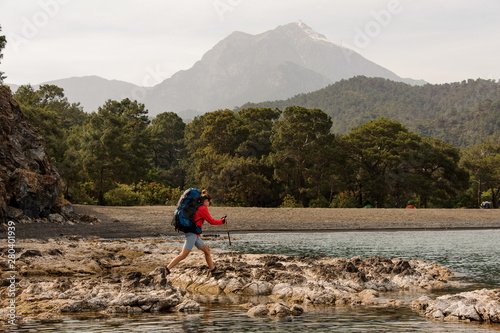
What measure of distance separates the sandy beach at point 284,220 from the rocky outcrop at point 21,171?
1.88m

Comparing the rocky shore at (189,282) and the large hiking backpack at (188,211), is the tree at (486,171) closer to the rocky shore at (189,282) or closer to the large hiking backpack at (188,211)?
the rocky shore at (189,282)

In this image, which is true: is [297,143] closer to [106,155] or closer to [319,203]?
[319,203]

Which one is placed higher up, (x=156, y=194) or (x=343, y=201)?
(x=156, y=194)

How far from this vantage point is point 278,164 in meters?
58.3

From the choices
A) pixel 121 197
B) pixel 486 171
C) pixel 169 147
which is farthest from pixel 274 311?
pixel 169 147

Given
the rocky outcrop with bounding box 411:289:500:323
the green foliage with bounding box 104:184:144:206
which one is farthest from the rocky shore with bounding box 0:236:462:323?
the green foliage with bounding box 104:184:144:206

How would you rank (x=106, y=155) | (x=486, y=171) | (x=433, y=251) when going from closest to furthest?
(x=433, y=251) < (x=106, y=155) < (x=486, y=171)

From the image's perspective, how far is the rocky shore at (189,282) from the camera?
10.3 meters

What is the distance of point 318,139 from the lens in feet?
190

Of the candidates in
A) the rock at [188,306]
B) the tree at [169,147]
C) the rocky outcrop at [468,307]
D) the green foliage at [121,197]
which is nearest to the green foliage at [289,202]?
the green foliage at [121,197]

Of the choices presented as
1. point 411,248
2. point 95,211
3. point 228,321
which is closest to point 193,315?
point 228,321

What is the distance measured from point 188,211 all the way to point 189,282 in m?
2.54

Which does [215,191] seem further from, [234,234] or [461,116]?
[461,116]

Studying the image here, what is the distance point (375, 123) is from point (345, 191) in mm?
11791
